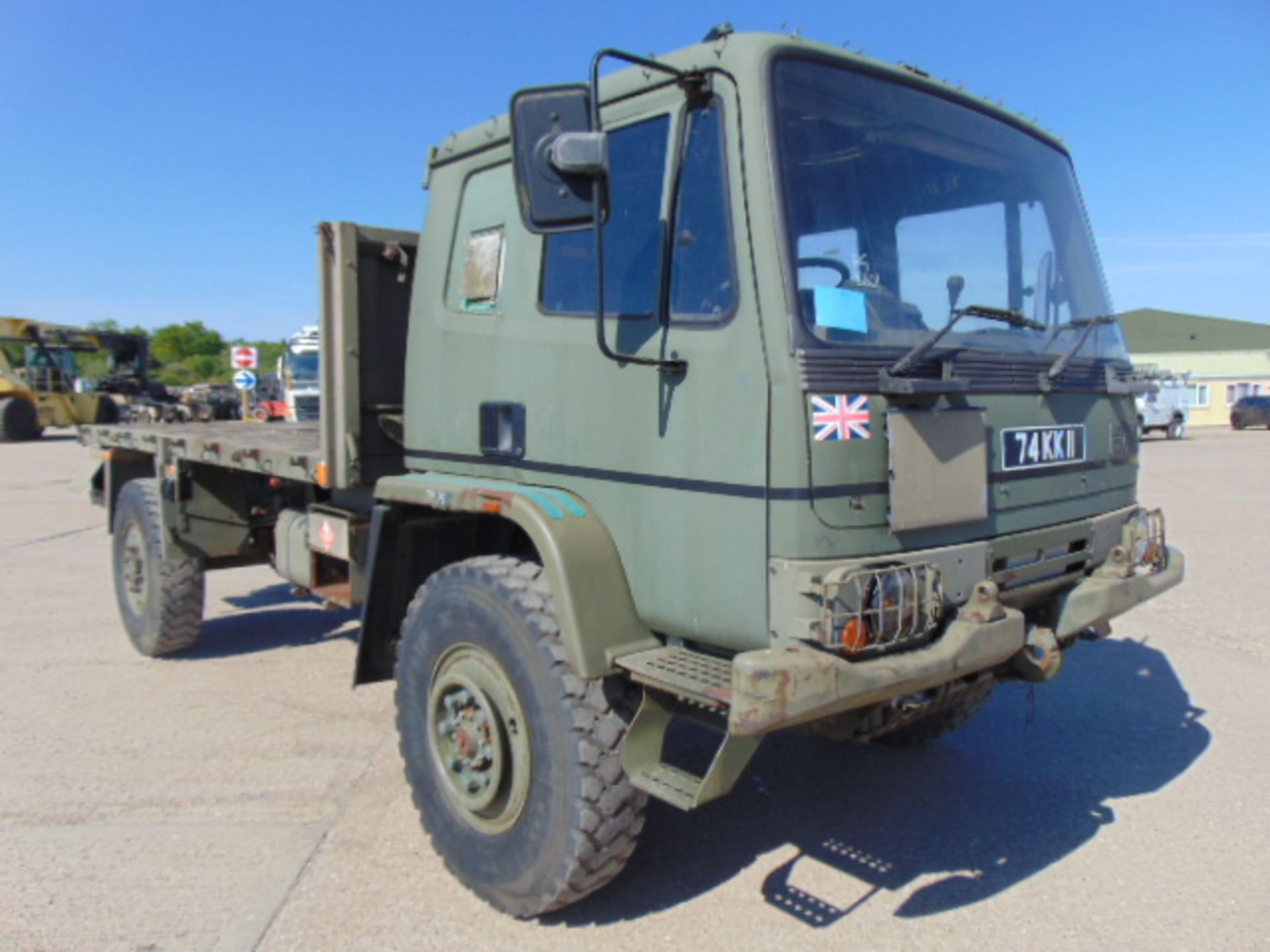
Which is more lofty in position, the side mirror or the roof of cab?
the roof of cab

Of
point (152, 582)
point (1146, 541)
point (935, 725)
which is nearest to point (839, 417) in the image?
point (1146, 541)

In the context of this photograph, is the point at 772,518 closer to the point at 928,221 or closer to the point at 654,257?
the point at 654,257

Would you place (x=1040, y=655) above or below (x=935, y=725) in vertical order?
above

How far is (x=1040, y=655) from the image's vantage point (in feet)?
11.1

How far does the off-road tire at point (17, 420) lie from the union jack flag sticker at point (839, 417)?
2968 centimetres

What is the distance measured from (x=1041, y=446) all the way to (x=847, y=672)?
1290 mm

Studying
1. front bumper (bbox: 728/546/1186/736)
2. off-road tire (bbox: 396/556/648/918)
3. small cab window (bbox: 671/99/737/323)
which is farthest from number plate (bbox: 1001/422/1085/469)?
off-road tire (bbox: 396/556/648/918)

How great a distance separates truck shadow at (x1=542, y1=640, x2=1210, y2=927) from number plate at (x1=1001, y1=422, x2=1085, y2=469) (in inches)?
58.0

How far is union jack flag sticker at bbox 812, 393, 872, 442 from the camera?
273 cm

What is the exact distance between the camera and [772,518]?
2.75 meters

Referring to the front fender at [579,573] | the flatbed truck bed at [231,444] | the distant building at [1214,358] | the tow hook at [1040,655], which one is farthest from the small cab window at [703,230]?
the distant building at [1214,358]

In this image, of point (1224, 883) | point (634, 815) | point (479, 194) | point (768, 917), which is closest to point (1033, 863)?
point (1224, 883)

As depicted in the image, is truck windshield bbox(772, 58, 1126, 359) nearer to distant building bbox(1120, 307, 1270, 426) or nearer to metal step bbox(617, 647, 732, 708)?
metal step bbox(617, 647, 732, 708)

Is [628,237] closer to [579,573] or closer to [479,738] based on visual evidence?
[579,573]
